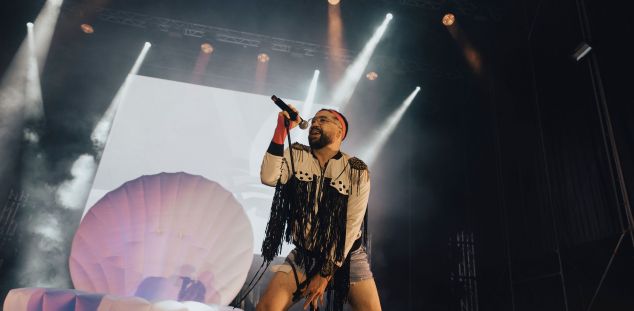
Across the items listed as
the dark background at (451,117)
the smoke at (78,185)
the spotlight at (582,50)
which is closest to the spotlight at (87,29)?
the dark background at (451,117)

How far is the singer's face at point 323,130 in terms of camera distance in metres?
1.94

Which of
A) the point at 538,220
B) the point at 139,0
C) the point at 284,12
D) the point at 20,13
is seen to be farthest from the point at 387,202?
the point at 20,13

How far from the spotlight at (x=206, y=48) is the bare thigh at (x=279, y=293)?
5.42 metres

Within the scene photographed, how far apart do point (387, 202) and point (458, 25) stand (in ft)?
9.95

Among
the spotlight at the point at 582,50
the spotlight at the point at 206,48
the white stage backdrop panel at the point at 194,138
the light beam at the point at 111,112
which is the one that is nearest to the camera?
the spotlight at the point at 582,50

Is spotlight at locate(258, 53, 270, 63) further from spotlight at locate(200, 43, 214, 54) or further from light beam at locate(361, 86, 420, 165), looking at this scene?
light beam at locate(361, 86, 420, 165)

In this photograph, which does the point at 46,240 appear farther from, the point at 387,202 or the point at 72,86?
the point at 387,202

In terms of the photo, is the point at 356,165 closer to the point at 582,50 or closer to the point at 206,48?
the point at 582,50

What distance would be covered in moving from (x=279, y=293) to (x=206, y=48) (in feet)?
18.2

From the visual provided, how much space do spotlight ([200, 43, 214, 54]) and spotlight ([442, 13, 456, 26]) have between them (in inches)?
153

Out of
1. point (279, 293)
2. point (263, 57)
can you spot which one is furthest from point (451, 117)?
point (279, 293)

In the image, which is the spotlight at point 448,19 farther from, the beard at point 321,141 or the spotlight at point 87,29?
the spotlight at point 87,29

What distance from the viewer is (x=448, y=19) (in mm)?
5375

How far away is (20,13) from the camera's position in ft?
18.4
